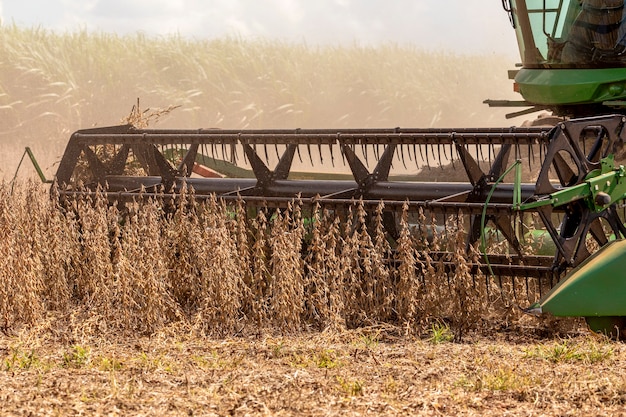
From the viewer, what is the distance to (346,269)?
5.54 m

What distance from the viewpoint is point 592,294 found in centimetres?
497

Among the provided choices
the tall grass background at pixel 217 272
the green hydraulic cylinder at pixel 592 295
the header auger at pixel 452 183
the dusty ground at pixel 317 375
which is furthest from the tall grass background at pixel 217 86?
the green hydraulic cylinder at pixel 592 295

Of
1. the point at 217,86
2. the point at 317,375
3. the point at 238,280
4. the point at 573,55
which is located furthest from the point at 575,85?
the point at 217,86

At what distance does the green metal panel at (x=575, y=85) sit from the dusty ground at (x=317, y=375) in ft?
7.61

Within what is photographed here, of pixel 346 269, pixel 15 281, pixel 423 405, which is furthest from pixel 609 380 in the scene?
pixel 15 281

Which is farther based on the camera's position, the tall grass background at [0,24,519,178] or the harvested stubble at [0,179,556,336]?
the tall grass background at [0,24,519,178]

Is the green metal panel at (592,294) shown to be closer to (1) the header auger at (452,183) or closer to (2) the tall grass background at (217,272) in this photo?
(1) the header auger at (452,183)

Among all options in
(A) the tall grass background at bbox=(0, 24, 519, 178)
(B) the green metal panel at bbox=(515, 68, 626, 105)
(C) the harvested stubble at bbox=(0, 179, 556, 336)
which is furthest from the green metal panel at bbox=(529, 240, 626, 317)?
(A) the tall grass background at bbox=(0, 24, 519, 178)

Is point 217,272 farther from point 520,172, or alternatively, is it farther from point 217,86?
point 217,86

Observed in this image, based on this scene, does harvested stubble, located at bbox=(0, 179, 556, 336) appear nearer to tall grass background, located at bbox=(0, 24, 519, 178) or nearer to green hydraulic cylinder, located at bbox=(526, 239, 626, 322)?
green hydraulic cylinder, located at bbox=(526, 239, 626, 322)

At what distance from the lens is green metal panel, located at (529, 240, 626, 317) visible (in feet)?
16.3

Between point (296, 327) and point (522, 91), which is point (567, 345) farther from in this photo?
point (522, 91)

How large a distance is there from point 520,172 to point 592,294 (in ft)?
2.35

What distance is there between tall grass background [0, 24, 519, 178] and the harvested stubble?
11710mm
